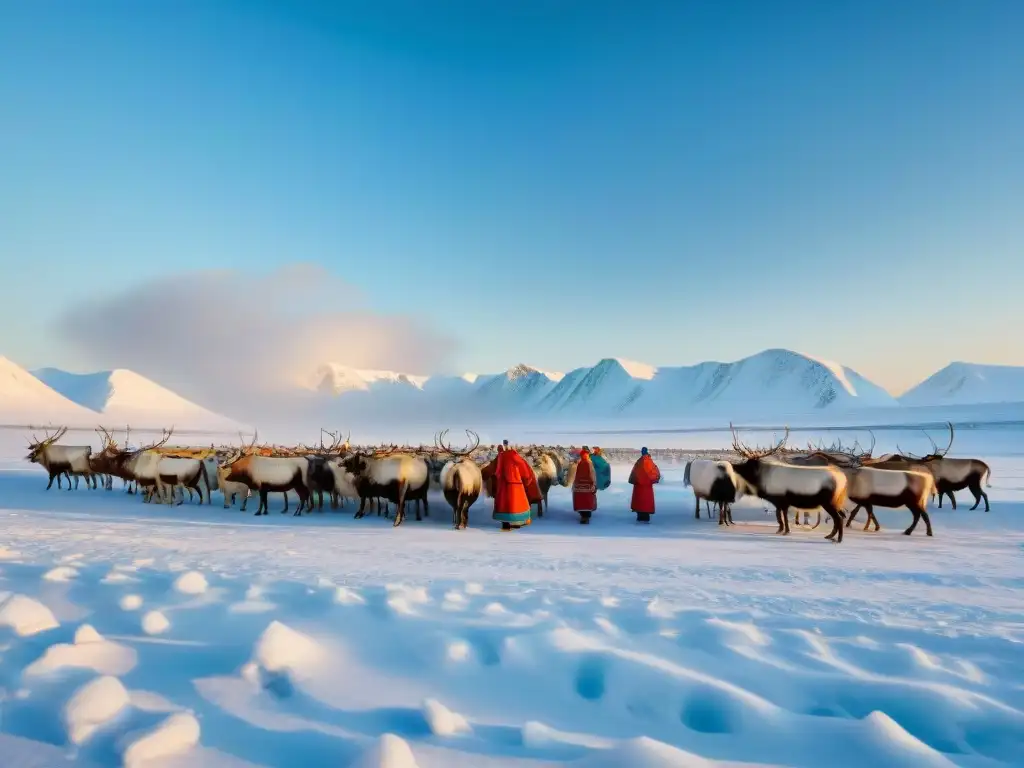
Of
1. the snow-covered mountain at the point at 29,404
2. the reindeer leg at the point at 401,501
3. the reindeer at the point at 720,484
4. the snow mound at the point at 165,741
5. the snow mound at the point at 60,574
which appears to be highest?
the snow-covered mountain at the point at 29,404

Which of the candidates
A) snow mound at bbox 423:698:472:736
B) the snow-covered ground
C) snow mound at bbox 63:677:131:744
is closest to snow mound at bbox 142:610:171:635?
the snow-covered ground

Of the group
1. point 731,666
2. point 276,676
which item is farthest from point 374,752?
point 731,666

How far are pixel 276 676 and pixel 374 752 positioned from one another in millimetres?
1122

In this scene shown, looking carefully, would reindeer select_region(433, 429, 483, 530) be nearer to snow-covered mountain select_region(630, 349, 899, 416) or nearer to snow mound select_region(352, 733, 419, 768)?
snow mound select_region(352, 733, 419, 768)

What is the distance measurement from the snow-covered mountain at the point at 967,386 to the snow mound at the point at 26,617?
13727cm

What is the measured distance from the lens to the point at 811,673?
3.27 meters

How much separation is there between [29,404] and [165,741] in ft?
253

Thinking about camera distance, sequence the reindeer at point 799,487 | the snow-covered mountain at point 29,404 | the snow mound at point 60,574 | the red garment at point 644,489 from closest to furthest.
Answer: the snow mound at point 60,574 → the reindeer at point 799,487 → the red garment at point 644,489 → the snow-covered mountain at point 29,404

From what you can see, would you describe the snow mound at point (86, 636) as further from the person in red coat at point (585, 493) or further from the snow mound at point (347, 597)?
the person in red coat at point (585, 493)

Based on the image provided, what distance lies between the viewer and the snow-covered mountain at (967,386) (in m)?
121

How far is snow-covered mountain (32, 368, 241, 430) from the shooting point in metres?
70.4

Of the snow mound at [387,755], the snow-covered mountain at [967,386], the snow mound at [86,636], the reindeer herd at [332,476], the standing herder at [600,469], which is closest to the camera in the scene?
the snow mound at [387,755]

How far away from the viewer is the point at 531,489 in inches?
438

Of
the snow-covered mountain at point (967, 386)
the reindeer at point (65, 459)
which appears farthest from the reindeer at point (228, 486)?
the snow-covered mountain at point (967, 386)
